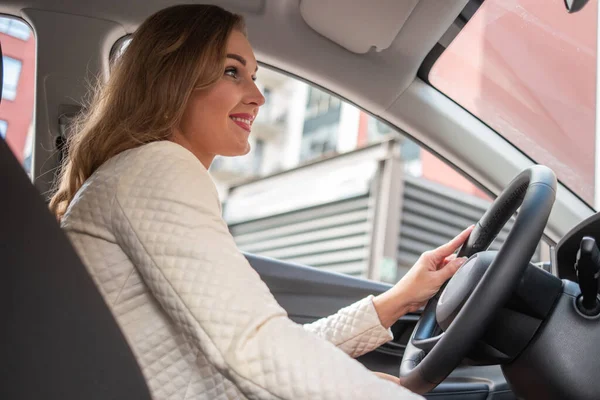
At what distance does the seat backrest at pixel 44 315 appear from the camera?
662mm

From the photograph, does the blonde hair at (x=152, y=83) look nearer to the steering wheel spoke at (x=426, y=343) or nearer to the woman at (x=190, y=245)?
the woman at (x=190, y=245)

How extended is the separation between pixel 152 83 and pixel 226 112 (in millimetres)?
151

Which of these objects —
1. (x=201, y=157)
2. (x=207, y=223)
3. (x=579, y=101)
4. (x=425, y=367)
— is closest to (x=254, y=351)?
(x=207, y=223)

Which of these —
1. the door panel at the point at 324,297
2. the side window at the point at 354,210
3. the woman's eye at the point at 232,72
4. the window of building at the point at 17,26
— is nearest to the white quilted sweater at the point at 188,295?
the woman's eye at the point at 232,72

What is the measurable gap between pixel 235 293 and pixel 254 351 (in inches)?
3.0

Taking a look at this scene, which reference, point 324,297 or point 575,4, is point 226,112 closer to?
point 575,4

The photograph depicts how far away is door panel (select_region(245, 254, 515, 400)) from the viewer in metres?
2.07

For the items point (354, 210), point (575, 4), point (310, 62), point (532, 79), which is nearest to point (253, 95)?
point (310, 62)

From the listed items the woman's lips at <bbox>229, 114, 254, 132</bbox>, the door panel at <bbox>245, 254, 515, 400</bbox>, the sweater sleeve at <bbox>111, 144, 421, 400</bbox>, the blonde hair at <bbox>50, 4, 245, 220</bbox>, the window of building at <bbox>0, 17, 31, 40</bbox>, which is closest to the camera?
the sweater sleeve at <bbox>111, 144, 421, 400</bbox>

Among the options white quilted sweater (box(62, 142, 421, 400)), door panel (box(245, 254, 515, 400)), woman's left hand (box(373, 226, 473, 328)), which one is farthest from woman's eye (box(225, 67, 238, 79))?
door panel (box(245, 254, 515, 400))

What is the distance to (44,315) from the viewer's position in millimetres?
677

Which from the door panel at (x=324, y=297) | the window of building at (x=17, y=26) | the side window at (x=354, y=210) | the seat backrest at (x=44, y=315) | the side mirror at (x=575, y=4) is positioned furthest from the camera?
the side window at (x=354, y=210)

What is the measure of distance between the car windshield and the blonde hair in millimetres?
775

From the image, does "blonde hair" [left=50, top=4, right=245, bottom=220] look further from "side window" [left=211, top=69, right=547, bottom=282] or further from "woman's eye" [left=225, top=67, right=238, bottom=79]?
"side window" [left=211, top=69, right=547, bottom=282]
